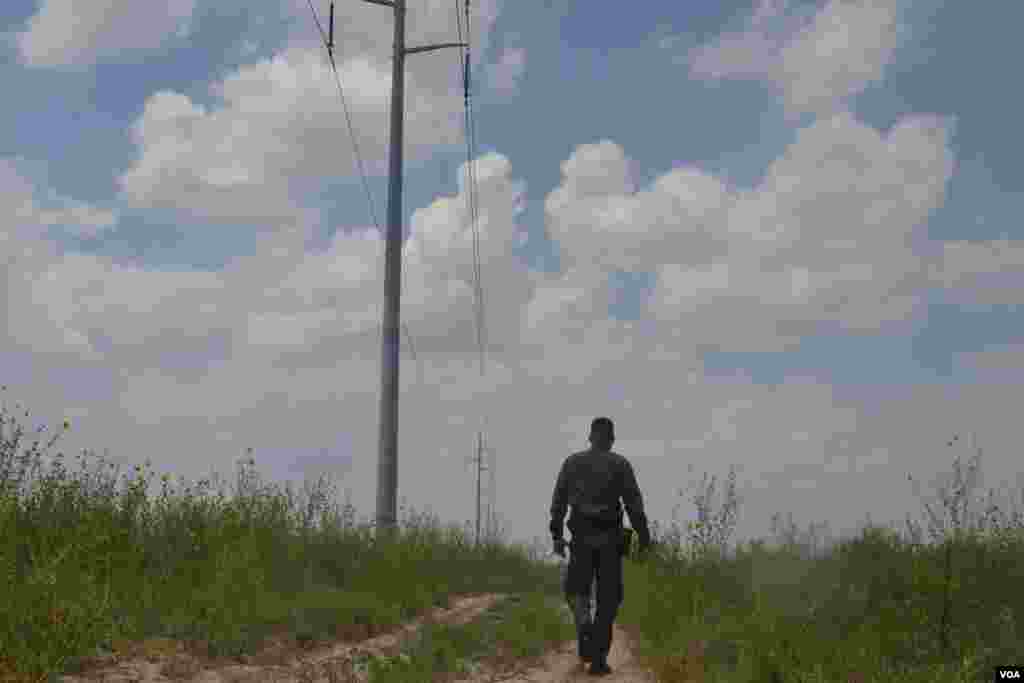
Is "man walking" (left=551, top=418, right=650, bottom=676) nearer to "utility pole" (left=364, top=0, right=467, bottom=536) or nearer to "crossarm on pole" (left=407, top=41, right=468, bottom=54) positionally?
"utility pole" (left=364, top=0, right=467, bottom=536)

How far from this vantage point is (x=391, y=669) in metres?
8.64

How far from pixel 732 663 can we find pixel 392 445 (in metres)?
9.88

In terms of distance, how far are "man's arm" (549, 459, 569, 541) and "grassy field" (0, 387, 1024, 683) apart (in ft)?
4.81

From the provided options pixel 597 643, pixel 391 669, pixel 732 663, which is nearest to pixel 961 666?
pixel 732 663

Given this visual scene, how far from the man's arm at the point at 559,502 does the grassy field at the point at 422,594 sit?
57.7 inches

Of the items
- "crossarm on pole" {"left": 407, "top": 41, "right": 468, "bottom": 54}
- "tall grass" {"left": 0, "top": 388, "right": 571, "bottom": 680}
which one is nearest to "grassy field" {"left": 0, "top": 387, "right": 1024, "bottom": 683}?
"tall grass" {"left": 0, "top": 388, "right": 571, "bottom": 680}

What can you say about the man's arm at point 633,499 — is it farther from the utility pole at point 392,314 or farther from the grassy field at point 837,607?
the utility pole at point 392,314

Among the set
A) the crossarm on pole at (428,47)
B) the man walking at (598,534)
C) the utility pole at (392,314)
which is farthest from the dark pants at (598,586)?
the crossarm on pole at (428,47)

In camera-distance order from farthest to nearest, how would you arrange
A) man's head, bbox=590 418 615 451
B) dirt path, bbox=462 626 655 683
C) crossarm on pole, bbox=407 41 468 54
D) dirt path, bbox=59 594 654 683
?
crossarm on pole, bbox=407 41 468 54
man's head, bbox=590 418 615 451
dirt path, bbox=462 626 655 683
dirt path, bbox=59 594 654 683

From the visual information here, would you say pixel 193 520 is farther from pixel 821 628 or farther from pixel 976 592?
pixel 976 592

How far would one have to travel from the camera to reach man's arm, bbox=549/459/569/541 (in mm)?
9836

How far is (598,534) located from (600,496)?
1.18 feet

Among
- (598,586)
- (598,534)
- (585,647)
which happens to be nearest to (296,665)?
(585,647)

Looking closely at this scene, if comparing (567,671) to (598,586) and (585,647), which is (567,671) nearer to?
(585,647)
